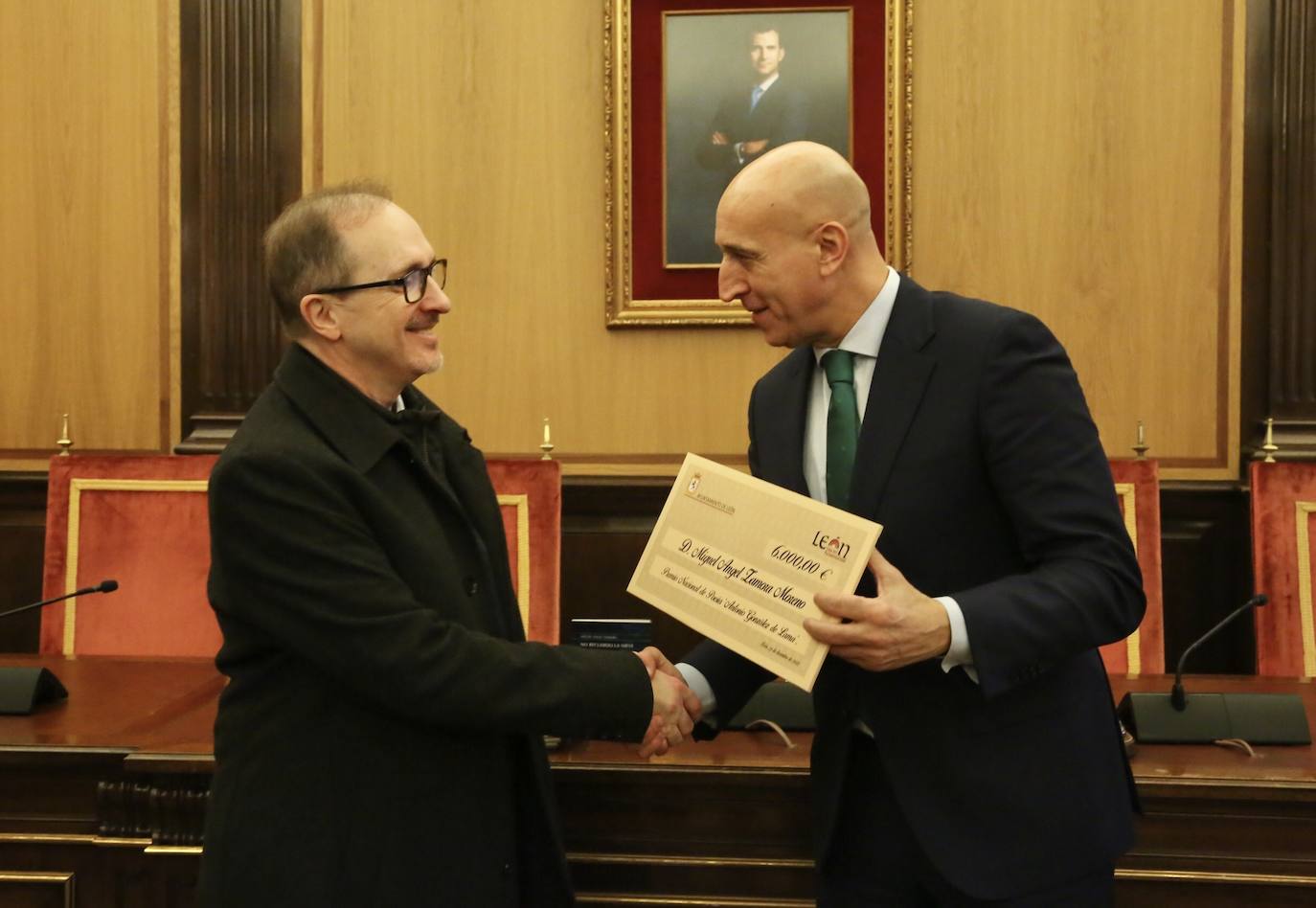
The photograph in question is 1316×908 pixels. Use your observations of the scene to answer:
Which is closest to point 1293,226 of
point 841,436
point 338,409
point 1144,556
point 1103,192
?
point 1103,192

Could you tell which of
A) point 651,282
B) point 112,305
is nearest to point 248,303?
point 112,305

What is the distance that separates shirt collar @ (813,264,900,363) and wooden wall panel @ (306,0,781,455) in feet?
7.92

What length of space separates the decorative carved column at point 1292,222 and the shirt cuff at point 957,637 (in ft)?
9.32

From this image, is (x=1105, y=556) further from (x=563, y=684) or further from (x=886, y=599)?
(x=563, y=684)

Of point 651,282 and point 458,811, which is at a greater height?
point 651,282

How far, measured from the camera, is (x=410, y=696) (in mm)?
1695

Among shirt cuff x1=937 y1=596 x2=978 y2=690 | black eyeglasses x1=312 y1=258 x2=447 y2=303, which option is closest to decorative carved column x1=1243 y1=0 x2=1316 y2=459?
shirt cuff x1=937 y1=596 x2=978 y2=690

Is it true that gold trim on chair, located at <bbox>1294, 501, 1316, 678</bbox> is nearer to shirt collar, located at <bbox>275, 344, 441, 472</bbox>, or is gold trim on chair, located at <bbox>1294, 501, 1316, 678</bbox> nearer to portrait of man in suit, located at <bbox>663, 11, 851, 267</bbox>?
portrait of man in suit, located at <bbox>663, 11, 851, 267</bbox>

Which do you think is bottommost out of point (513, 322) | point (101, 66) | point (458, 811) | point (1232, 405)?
point (458, 811)

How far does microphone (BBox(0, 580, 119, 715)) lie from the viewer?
2.58 metres

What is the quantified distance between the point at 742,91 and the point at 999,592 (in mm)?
2962

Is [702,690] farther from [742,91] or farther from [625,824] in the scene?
[742,91]

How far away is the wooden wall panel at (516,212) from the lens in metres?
4.38

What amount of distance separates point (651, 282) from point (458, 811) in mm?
2823
